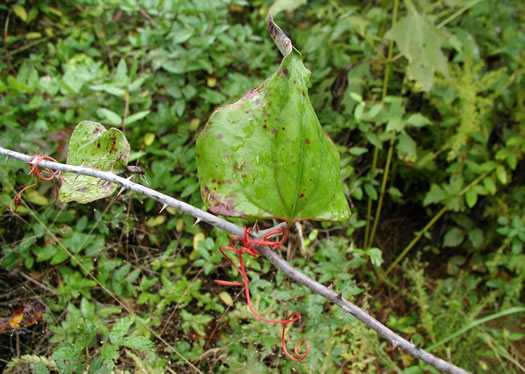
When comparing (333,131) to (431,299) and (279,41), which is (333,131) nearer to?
(431,299)

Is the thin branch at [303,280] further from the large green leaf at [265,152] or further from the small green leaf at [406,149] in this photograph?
the small green leaf at [406,149]

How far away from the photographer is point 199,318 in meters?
1.03

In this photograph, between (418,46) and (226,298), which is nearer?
(226,298)

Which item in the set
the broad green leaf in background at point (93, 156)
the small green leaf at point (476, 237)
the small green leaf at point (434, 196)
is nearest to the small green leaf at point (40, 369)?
the broad green leaf in background at point (93, 156)

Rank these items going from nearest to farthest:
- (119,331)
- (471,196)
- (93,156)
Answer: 1. (93,156)
2. (119,331)
3. (471,196)

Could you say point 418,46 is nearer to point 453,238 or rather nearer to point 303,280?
point 453,238

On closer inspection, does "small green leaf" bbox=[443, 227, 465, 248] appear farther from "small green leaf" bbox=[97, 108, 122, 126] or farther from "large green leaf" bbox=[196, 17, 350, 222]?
"small green leaf" bbox=[97, 108, 122, 126]

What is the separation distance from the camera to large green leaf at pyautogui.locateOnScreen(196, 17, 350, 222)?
0.56 metres

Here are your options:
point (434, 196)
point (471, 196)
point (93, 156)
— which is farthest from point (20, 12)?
point (471, 196)

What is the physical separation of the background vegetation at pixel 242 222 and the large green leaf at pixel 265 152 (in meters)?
0.45

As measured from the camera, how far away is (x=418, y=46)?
1326 mm

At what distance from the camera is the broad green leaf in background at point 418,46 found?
4.33 feet

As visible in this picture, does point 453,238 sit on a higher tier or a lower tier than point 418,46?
lower

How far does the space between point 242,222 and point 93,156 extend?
0.63 meters
